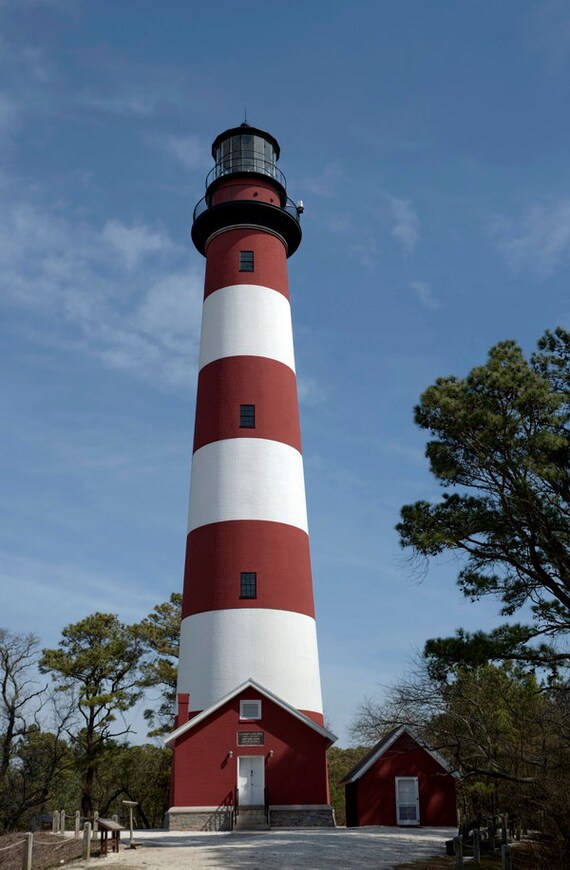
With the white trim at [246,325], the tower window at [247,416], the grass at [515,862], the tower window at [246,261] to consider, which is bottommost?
the grass at [515,862]

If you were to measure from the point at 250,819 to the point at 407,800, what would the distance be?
4.83m

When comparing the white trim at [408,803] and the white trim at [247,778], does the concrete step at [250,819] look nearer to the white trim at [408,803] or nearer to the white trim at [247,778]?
the white trim at [247,778]

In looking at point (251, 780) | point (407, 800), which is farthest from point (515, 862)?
point (407, 800)

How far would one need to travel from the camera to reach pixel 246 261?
2942 cm

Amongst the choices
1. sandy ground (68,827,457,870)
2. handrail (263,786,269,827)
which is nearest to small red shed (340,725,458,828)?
sandy ground (68,827,457,870)

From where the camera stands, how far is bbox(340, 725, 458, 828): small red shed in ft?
80.4

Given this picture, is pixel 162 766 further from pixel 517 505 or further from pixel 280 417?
pixel 517 505

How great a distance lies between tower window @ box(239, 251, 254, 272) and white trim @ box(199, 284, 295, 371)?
69cm

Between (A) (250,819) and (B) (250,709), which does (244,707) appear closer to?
(B) (250,709)

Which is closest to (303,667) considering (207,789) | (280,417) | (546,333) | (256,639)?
(256,639)

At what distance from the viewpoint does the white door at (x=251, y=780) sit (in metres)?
23.1

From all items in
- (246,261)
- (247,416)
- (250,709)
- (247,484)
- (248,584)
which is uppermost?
(246,261)

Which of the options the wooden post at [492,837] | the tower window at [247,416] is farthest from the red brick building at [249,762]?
the tower window at [247,416]

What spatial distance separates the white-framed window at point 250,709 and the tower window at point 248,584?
2962mm
